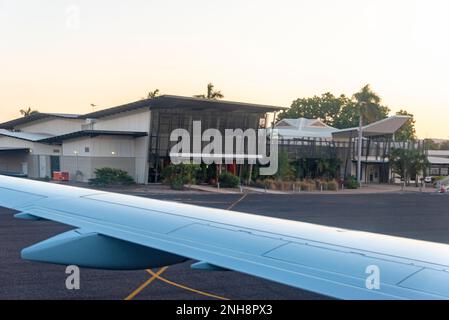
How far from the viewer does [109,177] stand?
129 feet

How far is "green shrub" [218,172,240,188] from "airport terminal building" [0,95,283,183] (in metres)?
5.25

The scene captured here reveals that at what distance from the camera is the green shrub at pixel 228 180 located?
42562 millimetres

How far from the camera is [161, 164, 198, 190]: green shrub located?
131ft

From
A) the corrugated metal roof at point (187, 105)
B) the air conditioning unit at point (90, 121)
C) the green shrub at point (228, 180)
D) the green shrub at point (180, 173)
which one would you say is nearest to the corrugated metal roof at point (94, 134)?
the corrugated metal roof at point (187, 105)

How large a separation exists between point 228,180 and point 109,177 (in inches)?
418

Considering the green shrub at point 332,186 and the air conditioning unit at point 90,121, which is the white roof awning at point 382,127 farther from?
the air conditioning unit at point 90,121

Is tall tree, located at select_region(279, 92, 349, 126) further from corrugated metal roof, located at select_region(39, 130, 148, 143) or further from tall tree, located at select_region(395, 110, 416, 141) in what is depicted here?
corrugated metal roof, located at select_region(39, 130, 148, 143)

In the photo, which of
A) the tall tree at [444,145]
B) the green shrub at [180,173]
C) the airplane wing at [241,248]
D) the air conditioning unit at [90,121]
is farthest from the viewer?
the tall tree at [444,145]

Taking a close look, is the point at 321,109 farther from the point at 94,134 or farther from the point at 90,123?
the point at 94,134

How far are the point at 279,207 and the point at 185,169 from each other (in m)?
16.2

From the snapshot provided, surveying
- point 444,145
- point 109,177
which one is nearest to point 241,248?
point 109,177

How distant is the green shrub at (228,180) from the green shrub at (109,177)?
8.41m

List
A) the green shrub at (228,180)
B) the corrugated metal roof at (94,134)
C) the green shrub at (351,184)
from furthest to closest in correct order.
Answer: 1. the green shrub at (351,184)
2. the green shrub at (228,180)
3. the corrugated metal roof at (94,134)

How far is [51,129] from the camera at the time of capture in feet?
191
